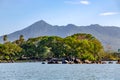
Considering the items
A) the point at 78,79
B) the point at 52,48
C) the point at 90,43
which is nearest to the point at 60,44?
the point at 52,48

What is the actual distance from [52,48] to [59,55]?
27.6 feet

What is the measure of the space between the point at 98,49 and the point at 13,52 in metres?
45.3

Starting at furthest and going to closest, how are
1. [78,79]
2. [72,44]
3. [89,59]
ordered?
[72,44] → [89,59] → [78,79]

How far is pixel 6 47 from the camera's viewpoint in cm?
19412

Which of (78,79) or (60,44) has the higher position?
(60,44)

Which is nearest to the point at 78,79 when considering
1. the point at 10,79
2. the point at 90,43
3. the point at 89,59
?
the point at 10,79

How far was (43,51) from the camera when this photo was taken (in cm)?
19825

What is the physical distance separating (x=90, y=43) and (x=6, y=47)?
44.0 metres

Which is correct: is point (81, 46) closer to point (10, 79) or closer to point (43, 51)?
point (43, 51)

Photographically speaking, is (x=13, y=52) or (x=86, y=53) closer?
(x=86, y=53)

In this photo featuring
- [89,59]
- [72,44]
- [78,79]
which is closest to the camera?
[78,79]

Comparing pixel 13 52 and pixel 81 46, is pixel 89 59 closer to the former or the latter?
pixel 81 46

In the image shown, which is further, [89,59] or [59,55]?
[59,55]

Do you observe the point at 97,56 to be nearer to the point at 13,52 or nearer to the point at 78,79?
the point at 13,52
